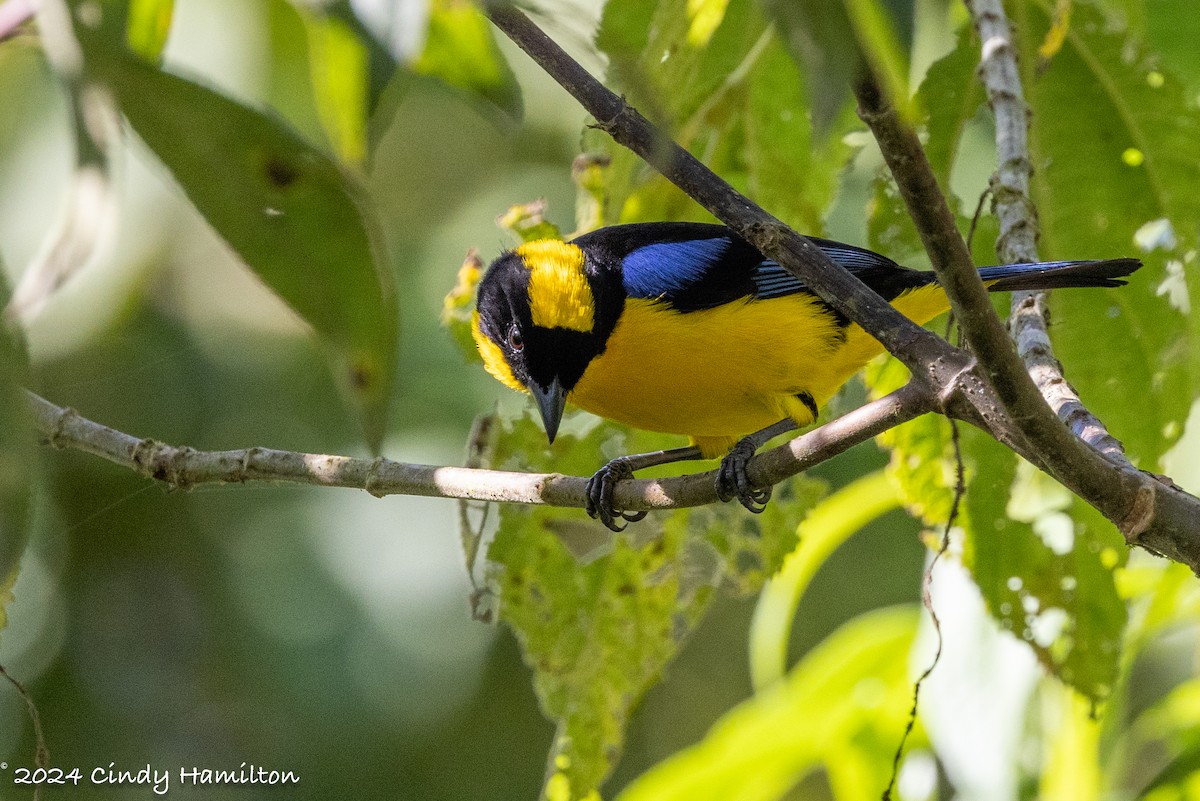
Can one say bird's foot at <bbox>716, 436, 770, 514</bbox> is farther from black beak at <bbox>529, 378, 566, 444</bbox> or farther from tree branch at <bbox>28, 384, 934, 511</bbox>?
black beak at <bbox>529, 378, 566, 444</bbox>

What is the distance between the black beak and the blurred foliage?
0.38 ft

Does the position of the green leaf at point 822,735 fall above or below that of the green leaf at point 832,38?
above

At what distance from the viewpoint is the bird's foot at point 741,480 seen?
2633 mm

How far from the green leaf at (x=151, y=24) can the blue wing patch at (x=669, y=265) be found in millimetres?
1648

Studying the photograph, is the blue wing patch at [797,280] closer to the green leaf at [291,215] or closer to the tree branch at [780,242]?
the tree branch at [780,242]

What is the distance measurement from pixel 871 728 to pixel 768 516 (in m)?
0.62

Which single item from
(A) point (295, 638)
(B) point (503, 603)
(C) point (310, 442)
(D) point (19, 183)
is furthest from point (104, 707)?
(B) point (503, 603)

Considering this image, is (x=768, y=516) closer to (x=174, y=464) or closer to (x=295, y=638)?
(x=174, y=464)

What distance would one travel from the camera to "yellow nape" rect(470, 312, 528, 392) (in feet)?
10.6

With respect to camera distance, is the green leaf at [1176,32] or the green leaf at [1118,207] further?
the green leaf at [1176,32]

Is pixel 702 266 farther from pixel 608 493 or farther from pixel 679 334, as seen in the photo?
pixel 608 493

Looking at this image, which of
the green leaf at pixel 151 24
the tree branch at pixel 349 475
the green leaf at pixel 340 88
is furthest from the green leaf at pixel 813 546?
the green leaf at pixel 151 24

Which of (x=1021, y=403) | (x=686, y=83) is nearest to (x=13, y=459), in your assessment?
(x=1021, y=403)

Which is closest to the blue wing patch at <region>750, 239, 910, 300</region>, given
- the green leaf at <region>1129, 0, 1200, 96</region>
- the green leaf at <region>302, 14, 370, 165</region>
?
the green leaf at <region>1129, 0, 1200, 96</region>
